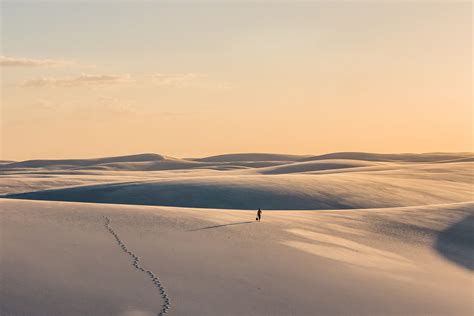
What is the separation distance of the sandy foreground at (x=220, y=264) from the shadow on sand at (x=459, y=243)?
0.07 meters

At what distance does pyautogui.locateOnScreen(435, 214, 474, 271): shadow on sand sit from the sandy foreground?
0.23ft

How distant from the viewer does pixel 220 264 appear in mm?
17734

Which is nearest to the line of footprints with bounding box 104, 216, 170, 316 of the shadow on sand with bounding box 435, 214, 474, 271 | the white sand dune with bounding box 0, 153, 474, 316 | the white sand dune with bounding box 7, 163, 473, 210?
the white sand dune with bounding box 0, 153, 474, 316

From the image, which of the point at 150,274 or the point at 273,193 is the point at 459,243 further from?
the point at 273,193

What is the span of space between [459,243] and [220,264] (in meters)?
14.2

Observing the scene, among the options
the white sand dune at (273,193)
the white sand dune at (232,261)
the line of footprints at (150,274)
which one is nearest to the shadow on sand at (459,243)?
the white sand dune at (232,261)

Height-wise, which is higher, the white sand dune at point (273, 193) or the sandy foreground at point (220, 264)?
the white sand dune at point (273, 193)

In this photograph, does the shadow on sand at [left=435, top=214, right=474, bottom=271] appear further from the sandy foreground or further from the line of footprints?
the line of footprints

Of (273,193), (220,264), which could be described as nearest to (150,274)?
(220,264)

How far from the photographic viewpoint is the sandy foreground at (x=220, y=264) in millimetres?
13805

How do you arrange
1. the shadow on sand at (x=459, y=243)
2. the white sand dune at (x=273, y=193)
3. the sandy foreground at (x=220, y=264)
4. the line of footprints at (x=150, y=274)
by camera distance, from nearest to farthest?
the line of footprints at (x=150, y=274) → the sandy foreground at (x=220, y=264) → the shadow on sand at (x=459, y=243) → the white sand dune at (x=273, y=193)

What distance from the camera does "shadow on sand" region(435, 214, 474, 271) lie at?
25.0m

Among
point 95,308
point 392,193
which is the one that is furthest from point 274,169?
point 95,308

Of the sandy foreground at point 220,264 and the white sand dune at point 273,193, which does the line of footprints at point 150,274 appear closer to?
the sandy foreground at point 220,264
